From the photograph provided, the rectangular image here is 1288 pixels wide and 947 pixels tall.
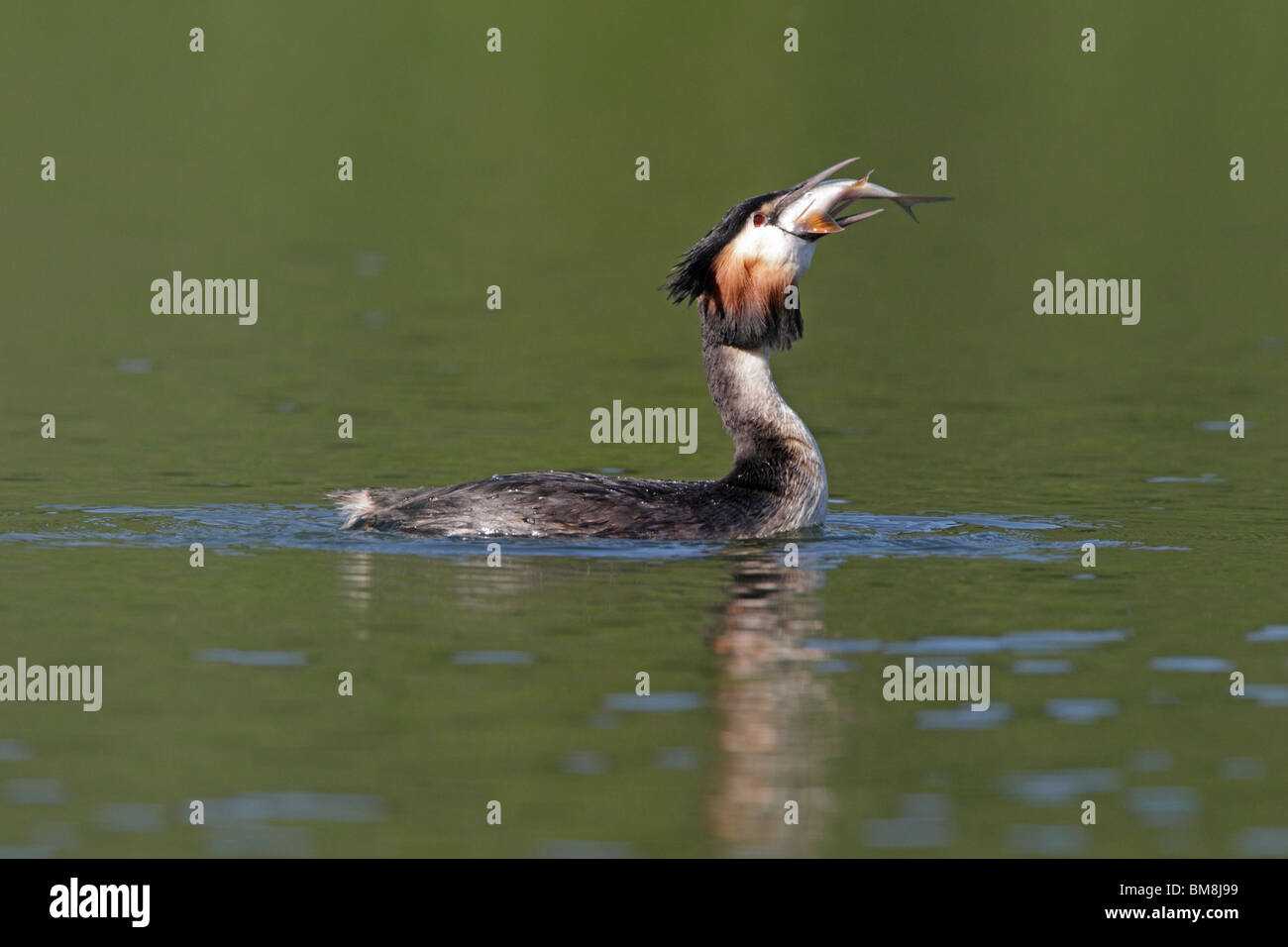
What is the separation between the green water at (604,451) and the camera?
10.5 metres

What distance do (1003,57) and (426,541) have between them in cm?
4213

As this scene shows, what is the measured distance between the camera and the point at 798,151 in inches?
1641

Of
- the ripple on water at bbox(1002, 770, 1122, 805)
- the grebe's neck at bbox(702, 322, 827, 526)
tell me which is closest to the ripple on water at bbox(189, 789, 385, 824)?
the ripple on water at bbox(1002, 770, 1122, 805)

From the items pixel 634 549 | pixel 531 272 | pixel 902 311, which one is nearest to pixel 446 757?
pixel 634 549

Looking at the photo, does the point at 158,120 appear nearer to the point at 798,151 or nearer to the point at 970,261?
the point at 798,151

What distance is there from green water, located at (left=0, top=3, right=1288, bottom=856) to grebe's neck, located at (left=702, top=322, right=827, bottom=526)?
48 cm

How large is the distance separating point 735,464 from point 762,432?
Result: 0.32m

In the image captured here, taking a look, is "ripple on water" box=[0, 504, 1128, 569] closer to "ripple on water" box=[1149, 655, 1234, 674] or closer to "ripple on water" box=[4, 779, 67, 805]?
"ripple on water" box=[1149, 655, 1234, 674]

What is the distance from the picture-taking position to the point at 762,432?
16906 millimetres

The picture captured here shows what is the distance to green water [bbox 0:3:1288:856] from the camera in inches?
413
